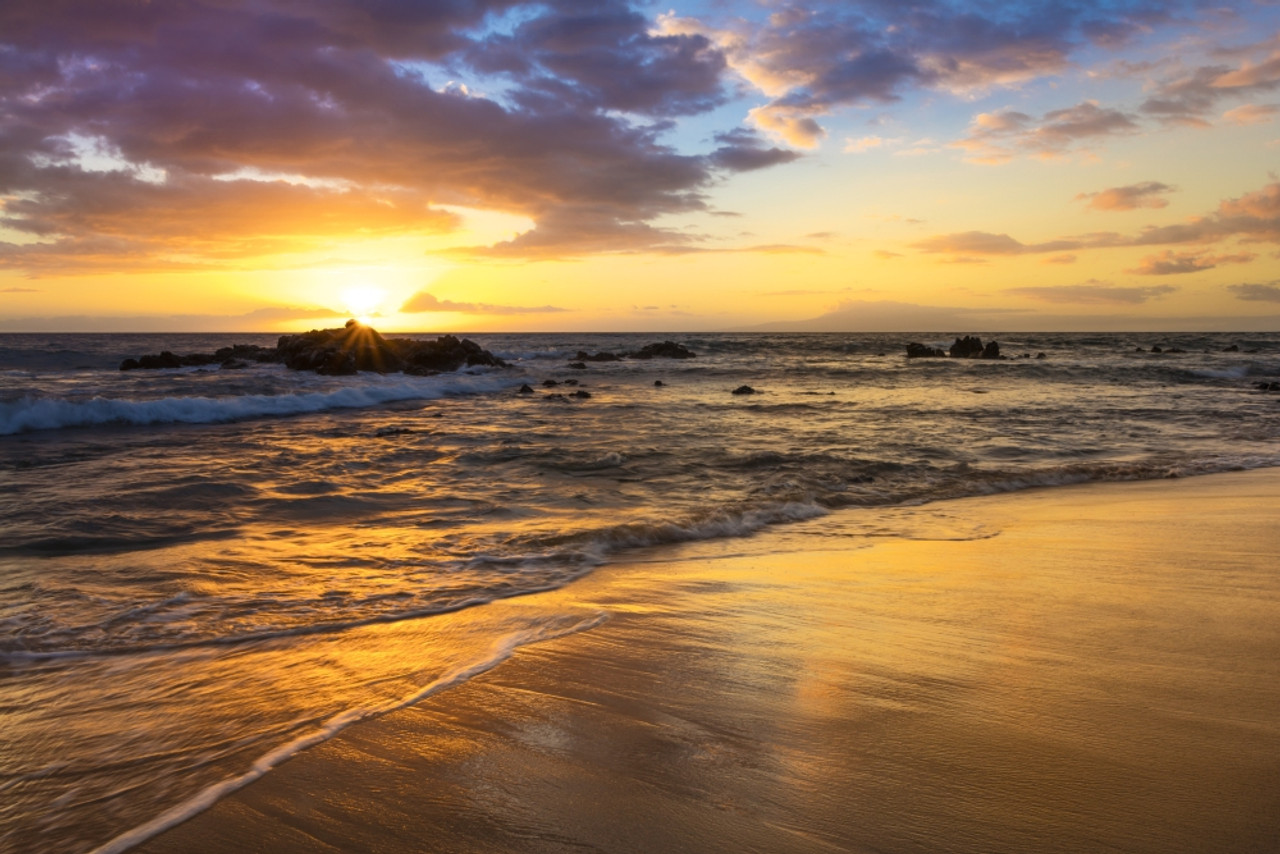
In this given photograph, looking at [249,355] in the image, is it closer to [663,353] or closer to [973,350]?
Result: [663,353]

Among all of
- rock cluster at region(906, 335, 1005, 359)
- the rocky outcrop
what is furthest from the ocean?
rock cluster at region(906, 335, 1005, 359)

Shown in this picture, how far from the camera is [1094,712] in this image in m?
2.91

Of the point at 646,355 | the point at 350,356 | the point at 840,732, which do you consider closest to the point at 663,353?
the point at 646,355

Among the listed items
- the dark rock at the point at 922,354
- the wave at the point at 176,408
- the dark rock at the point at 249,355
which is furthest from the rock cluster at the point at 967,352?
the dark rock at the point at 249,355

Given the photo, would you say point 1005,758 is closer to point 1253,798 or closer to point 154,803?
point 1253,798

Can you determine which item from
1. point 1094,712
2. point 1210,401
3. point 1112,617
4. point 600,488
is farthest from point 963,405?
point 1094,712

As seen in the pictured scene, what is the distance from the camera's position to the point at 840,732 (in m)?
2.79

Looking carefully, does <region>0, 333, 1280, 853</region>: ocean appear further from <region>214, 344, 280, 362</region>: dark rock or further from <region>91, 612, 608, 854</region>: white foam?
<region>214, 344, 280, 362</region>: dark rock

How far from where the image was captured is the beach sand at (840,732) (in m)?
2.19

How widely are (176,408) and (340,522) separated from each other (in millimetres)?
11945

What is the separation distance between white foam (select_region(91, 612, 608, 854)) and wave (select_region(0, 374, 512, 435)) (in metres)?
14.2

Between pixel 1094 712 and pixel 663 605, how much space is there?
228cm

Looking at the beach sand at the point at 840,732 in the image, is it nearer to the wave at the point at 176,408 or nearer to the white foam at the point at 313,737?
the white foam at the point at 313,737

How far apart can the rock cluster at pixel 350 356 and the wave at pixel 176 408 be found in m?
6.71
